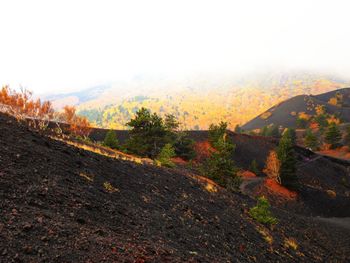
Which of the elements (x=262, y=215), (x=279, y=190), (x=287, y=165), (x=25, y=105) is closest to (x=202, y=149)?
(x=287, y=165)

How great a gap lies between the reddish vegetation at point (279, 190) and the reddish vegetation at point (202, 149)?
17534mm

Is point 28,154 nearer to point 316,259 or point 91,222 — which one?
point 91,222

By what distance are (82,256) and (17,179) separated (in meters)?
4.30

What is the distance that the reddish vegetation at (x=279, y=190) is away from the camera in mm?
44281

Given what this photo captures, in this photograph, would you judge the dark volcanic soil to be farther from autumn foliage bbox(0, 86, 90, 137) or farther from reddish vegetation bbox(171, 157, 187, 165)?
reddish vegetation bbox(171, 157, 187, 165)

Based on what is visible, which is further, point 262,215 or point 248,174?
point 248,174

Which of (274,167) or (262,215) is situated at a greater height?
(262,215)

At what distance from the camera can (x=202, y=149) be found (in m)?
66.4

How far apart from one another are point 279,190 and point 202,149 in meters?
24.1

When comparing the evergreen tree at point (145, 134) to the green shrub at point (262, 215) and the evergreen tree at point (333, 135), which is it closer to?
the green shrub at point (262, 215)

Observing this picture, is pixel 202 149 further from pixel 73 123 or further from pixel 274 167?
pixel 73 123

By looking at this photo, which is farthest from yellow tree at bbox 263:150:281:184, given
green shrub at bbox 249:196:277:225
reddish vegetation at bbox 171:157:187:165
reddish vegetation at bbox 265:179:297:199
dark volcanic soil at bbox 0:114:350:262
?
green shrub at bbox 249:196:277:225

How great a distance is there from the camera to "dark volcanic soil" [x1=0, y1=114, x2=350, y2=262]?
21.5 feet

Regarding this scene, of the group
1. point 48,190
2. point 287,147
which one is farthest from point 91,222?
point 287,147
